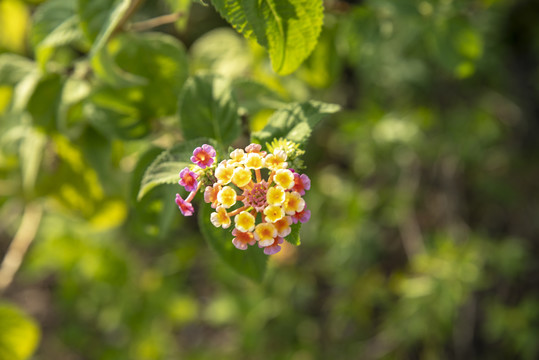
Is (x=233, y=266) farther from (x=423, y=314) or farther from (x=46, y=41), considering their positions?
(x=423, y=314)

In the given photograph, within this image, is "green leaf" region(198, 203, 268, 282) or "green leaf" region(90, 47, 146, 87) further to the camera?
"green leaf" region(90, 47, 146, 87)

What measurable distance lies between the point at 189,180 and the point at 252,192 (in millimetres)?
94

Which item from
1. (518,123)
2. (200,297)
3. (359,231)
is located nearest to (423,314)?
(359,231)

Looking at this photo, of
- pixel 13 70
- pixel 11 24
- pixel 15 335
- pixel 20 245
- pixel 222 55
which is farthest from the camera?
pixel 20 245

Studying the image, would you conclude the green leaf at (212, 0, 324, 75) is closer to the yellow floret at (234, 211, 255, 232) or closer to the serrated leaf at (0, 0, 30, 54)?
the yellow floret at (234, 211, 255, 232)

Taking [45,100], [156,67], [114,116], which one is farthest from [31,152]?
[156,67]

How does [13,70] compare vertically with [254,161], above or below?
below

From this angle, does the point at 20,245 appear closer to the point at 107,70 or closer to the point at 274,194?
the point at 107,70

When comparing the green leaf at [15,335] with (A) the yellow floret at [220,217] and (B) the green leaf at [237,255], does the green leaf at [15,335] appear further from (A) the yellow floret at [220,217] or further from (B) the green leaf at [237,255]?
(A) the yellow floret at [220,217]

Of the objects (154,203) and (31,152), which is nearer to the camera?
(154,203)

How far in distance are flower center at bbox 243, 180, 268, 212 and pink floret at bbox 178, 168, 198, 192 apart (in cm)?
8

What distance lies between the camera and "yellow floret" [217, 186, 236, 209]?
650 millimetres

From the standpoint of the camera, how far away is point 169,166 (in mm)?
749

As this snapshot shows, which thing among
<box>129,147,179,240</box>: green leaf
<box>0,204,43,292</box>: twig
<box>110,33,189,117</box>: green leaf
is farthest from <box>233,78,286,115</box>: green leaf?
<box>0,204,43,292</box>: twig
